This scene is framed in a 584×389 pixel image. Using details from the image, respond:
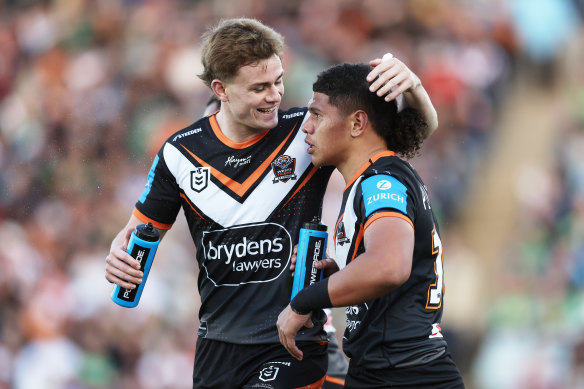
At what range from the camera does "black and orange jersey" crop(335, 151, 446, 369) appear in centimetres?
384

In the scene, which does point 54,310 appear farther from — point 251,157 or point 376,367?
point 376,367

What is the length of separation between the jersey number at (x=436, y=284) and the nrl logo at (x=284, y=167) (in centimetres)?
97

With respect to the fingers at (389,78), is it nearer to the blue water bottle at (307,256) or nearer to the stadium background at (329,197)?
the blue water bottle at (307,256)

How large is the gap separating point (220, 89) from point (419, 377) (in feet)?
6.16

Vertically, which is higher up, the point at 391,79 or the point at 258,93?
the point at 258,93

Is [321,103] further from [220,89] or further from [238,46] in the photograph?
[220,89]

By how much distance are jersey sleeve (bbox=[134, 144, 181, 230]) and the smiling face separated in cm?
47

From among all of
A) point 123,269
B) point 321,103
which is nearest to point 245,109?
point 321,103

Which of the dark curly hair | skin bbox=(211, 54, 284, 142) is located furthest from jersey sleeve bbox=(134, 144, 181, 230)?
the dark curly hair

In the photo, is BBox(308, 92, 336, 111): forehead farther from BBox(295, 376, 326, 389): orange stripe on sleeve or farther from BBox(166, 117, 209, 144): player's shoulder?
BBox(295, 376, 326, 389): orange stripe on sleeve

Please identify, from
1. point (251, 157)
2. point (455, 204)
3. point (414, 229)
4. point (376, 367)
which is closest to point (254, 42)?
point (251, 157)

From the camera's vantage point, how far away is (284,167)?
15.3ft

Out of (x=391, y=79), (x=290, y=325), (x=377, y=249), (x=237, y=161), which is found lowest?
(x=290, y=325)

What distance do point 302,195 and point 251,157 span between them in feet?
1.09
